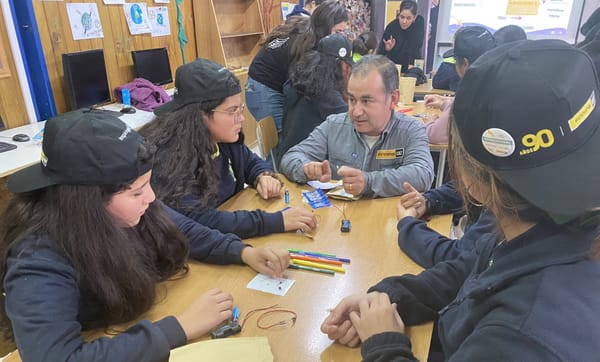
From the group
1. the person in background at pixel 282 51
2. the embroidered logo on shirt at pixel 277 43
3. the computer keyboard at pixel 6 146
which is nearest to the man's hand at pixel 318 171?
the person in background at pixel 282 51

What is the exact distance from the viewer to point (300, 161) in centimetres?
196

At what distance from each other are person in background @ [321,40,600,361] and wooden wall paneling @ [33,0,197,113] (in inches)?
124

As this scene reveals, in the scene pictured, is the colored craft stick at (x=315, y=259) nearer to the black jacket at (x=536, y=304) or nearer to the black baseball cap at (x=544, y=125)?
the black jacket at (x=536, y=304)

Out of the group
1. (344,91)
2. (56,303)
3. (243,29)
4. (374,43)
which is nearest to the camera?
(56,303)

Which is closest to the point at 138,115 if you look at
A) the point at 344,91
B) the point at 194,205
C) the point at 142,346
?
the point at 344,91

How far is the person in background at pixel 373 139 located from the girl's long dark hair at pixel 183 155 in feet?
1.50

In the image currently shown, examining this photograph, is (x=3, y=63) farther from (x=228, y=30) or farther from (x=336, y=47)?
(x=228, y=30)

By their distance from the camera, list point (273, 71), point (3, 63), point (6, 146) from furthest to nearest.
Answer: point (273, 71), point (3, 63), point (6, 146)

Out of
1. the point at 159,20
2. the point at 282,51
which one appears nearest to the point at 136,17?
the point at 159,20

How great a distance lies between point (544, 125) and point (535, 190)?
0.31 feet

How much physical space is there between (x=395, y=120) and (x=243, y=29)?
386 centimetres

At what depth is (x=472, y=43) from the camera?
258 cm

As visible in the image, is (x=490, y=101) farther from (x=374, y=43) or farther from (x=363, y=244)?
(x=374, y=43)

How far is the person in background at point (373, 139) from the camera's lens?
189 cm
